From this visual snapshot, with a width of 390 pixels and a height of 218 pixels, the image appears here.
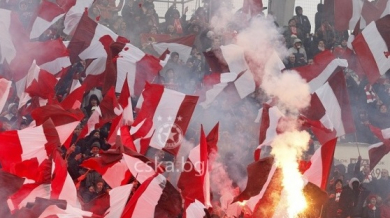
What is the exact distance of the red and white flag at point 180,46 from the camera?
15.9m

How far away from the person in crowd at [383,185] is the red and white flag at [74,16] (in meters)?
4.94

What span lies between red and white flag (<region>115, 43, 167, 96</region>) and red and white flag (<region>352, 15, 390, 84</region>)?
287 cm

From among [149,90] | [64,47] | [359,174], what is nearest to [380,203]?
[359,174]

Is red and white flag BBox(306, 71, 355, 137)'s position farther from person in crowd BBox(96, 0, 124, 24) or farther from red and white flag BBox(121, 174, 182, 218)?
person in crowd BBox(96, 0, 124, 24)

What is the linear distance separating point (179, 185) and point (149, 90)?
7.54 ft

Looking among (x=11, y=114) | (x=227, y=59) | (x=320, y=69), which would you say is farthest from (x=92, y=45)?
(x=320, y=69)

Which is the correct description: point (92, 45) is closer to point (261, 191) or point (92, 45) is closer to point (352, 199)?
point (352, 199)

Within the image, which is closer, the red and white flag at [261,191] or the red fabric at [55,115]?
the red and white flag at [261,191]

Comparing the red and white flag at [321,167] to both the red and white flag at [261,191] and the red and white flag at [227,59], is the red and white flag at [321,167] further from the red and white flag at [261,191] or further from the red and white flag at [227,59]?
the red and white flag at [227,59]

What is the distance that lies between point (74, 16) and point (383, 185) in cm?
511

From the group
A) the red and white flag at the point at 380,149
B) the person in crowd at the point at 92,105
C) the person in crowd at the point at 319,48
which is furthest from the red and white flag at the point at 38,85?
the person in crowd at the point at 319,48

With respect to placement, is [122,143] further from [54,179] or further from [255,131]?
[255,131]

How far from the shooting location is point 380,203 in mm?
14172

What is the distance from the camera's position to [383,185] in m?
14.6
